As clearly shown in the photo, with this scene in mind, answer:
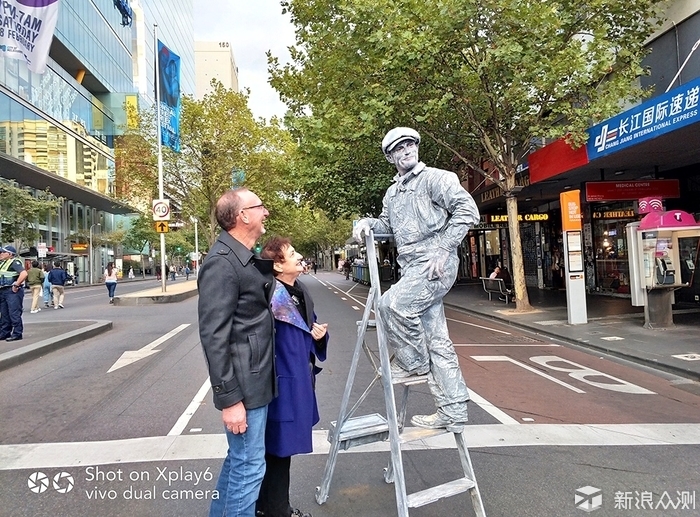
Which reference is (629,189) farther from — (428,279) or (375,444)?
(428,279)

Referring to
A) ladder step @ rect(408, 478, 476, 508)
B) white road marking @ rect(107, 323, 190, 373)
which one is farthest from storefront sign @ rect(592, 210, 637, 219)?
ladder step @ rect(408, 478, 476, 508)

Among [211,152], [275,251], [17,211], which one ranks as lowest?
[275,251]

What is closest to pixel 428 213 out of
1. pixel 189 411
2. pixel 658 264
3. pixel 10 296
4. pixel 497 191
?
pixel 189 411

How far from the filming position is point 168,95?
19.4m

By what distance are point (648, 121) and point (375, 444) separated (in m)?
8.12

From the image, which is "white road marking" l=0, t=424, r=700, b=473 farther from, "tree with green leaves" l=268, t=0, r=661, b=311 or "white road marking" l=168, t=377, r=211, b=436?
"tree with green leaves" l=268, t=0, r=661, b=311

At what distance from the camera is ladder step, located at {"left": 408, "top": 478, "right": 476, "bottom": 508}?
91.7 inches

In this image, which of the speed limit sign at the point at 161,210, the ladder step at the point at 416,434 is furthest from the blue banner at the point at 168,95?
the ladder step at the point at 416,434

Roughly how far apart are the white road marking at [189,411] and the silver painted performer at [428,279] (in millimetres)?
2647

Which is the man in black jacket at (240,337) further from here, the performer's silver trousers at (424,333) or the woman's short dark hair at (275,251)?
the performer's silver trousers at (424,333)

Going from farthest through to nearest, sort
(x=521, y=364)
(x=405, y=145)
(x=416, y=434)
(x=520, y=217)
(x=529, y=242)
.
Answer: (x=529, y=242) → (x=520, y=217) → (x=521, y=364) → (x=405, y=145) → (x=416, y=434)

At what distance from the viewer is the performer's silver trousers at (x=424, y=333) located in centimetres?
275

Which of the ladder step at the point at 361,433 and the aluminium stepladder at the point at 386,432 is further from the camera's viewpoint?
the ladder step at the point at 361,433

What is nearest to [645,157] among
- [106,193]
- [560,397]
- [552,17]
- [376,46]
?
[552,17]
